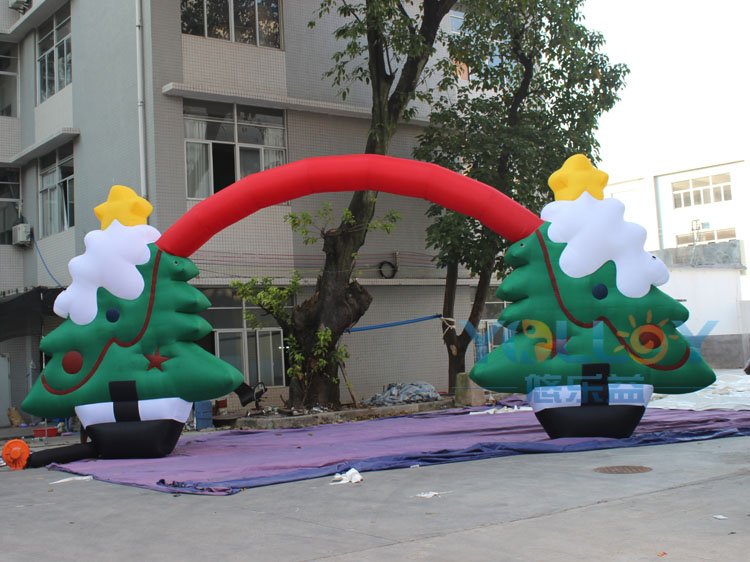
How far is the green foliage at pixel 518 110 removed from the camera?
630 inches

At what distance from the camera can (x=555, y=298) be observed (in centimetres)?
928

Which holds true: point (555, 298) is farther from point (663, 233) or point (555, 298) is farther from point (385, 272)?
point (663, 233)

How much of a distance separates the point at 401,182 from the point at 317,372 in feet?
18.7

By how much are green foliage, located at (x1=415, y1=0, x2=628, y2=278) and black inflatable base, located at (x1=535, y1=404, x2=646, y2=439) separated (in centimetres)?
688

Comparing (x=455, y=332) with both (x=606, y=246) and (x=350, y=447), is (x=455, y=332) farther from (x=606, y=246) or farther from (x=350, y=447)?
(x=606, y=246)

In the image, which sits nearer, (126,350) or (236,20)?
(126,350)

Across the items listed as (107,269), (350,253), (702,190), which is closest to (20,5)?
(350,253)

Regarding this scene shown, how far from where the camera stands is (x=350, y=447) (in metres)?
9.92

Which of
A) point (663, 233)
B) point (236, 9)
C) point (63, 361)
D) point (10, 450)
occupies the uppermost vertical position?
point (236, 9)

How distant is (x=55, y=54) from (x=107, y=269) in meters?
11.3

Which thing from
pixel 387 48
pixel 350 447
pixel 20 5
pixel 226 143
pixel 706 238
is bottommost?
pixel 350 447

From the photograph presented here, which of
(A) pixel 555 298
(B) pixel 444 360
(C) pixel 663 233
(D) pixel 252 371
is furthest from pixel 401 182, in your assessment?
(C) pixel 663 233

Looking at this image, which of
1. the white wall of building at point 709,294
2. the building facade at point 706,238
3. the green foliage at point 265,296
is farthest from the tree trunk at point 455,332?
the white wall of building at point 709,294

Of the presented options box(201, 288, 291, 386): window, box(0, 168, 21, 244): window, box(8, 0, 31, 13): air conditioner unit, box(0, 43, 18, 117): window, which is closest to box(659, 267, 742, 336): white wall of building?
box(201, 288, 291, 386): window
